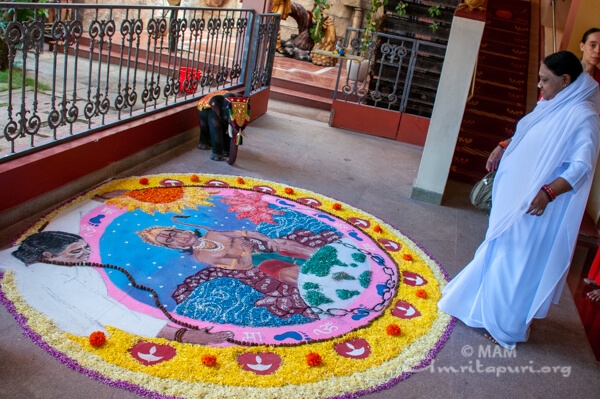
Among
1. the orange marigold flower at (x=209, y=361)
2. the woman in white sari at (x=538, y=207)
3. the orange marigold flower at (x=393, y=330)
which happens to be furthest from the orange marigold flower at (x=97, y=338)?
the woman in white sari at (x=538, y=207)

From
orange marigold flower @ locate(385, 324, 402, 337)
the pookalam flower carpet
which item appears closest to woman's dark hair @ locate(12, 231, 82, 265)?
the pookalam flower carpet

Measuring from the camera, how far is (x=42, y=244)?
4.11 metres

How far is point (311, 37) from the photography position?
557 inches

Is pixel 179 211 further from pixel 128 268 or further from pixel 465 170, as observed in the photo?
pixel 465 170

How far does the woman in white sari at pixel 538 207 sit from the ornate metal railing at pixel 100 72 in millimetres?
3157

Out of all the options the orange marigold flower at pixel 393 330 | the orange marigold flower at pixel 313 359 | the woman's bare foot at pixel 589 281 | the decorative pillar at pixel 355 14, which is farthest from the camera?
the decorative pillar at pixel 355 14

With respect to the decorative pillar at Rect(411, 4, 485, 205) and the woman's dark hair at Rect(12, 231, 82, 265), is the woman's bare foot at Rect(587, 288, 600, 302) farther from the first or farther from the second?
the woman's dark hair at Rect(12, 231, 82, 265)

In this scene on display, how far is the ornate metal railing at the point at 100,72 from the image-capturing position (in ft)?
14.7

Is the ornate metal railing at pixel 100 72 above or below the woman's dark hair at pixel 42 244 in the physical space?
above

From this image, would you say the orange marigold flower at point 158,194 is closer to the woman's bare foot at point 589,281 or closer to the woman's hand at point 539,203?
the woman's hand at point 539,203

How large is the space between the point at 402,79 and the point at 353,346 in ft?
23.8

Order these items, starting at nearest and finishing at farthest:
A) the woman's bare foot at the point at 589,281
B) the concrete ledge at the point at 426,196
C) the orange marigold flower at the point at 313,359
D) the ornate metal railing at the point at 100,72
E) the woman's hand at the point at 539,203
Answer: the orange marigold flower at the point at 313,359
the woman's hand at the point at 539,203
the ornate metal railing at the point at 100,72
the woman's bare foot at the point at 589,281
the concrete ledge at the point at 426,196

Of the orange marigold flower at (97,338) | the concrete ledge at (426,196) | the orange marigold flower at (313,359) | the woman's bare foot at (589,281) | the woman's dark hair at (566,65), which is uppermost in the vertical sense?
the woman's dark hair at (566,65)

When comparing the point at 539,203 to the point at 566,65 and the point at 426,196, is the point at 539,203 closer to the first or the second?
the point at 566,65
